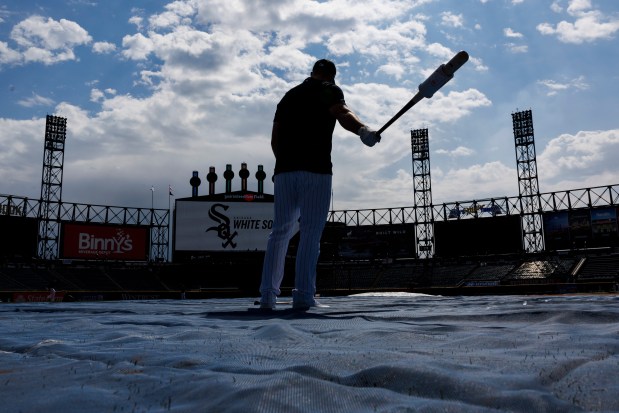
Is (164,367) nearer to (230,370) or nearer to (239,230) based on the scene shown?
(230,370)

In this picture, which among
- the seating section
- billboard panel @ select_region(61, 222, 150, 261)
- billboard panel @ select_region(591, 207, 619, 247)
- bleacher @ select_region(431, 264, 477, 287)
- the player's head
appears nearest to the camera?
the player's head

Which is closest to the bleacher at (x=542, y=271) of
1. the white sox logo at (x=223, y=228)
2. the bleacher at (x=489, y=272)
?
the bleacher at (x=489, y=272)

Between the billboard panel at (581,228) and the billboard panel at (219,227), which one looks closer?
the billboard panel at (581,228)

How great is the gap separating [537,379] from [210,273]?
3859 centimetres

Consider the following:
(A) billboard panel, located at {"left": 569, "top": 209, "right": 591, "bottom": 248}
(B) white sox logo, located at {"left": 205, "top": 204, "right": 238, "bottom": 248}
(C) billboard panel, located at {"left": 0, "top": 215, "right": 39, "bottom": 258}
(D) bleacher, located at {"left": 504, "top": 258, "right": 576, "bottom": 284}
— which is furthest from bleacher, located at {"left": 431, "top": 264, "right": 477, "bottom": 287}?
Answer: (C) billboard panel, located at {"left": 0, "top": 215, "right": 39, "bottom": 258}

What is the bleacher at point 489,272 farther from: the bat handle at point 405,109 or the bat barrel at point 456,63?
the bat barrel at point 456,63

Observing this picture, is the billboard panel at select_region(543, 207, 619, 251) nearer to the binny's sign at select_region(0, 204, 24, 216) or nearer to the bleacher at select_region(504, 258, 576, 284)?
the bleacher at select_region(504, 258, 576, 284)

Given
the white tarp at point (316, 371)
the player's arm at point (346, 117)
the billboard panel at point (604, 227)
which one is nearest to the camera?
the white tarp at point (316, 371)

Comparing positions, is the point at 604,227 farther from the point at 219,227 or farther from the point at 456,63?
the point at 456,63

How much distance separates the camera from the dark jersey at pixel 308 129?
445 centimetres

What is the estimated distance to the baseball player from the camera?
4.43 meters

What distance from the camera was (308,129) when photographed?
4.50 meters

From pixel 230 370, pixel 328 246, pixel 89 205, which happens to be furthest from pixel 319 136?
pixel 89 205

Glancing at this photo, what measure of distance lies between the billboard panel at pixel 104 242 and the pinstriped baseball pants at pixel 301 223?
117ft
